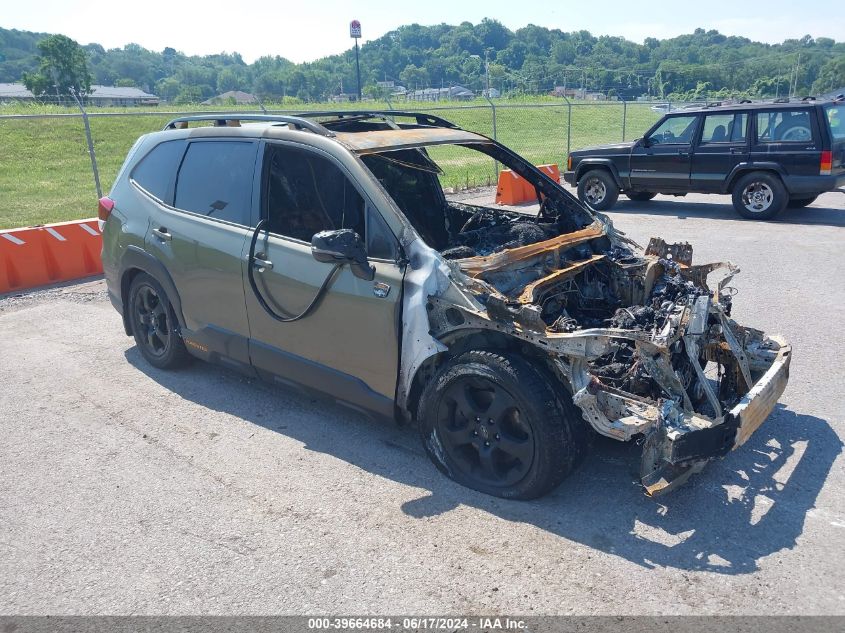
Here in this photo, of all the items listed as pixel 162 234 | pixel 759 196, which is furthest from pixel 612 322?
pixel 759 196

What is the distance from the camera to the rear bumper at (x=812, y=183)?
11.0 metres

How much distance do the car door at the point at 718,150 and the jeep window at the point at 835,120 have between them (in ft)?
3.85

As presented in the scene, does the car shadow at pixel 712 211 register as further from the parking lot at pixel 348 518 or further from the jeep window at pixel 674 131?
the parking lot at pixel 348 518

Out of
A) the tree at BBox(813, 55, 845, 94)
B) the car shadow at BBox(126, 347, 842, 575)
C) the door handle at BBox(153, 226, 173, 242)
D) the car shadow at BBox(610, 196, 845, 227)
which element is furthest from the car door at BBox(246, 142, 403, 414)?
the tree at BBox(813, 55, 845, 94)

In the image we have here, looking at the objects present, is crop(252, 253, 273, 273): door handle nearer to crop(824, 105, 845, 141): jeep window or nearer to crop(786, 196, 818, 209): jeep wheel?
crop(824, 105, 845, 141): jeep window

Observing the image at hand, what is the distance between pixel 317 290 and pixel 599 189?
10.4 meters

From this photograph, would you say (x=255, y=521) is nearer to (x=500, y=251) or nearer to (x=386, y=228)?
(x=386, y=228)

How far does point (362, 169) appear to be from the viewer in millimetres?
4180

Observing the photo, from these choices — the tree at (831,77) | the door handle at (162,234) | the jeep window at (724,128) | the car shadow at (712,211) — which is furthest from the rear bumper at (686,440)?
the tree at (831,77)

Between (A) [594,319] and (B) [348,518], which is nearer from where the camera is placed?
(B) [348,518]

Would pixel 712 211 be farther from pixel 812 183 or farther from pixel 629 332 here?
pixel 629 332

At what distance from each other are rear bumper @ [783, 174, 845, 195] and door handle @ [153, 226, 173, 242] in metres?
9.85

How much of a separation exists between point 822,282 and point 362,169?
240 inches

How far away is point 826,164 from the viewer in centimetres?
1091
